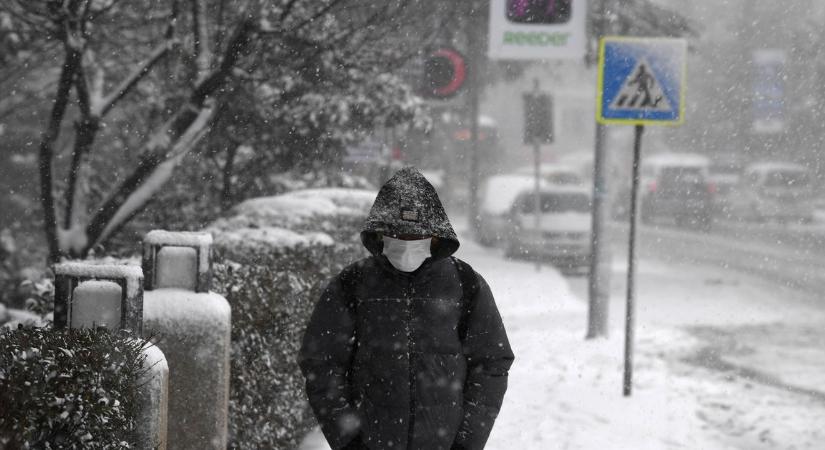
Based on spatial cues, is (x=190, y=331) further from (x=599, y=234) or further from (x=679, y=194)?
(x=679, y=194)

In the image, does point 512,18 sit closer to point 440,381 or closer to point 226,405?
point 226,405

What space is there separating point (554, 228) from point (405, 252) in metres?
15.7

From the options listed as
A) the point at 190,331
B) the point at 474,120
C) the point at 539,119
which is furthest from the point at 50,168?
the point at 474,120

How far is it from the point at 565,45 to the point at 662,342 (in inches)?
127

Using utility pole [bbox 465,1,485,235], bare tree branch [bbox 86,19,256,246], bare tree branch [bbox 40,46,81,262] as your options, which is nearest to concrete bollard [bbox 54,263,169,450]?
bare tree branch [bbox 86,19,256,246]

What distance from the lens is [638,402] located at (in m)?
7.49

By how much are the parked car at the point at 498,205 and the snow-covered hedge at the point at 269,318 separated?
14271 mm

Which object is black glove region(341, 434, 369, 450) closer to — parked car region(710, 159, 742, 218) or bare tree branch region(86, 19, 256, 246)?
bare tree branch region(86, 19, 256, 246)

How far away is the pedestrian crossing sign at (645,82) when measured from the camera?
756cm

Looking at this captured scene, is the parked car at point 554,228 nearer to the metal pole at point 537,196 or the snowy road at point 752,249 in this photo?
the metal pole at point 537,196

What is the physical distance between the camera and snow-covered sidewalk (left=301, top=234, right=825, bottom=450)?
6430mm

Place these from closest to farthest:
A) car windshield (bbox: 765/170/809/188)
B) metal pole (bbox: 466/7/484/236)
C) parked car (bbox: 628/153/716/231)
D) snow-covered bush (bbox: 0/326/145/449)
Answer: snow-covered bush (bbox: 0/326/145/449) < metal pole (bbox: 466/7/484/236) < parked car (bbox: 628/153/716/231) < car windshield (bbox: 765/170/809/188)

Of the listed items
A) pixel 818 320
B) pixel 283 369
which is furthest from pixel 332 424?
pixel 818 320

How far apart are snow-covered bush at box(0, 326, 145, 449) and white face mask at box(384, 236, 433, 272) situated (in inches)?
31.1
